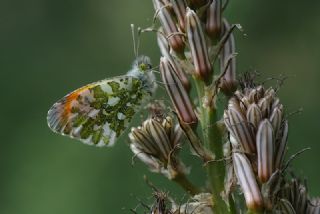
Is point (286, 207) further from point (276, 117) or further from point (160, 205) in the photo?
point (160, 205)

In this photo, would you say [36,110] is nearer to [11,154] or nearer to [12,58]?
[11,154]

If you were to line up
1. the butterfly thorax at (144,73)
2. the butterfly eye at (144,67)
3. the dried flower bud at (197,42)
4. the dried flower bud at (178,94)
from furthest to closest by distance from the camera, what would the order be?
1. the butterfly eye at (144,67)
2. the butterfly thorax at (144,73)
3. the dried flower bud at (178,94)
4. the dried flower bud at (197,42)

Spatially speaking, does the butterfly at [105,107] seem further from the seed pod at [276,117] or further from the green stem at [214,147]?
the seed pod at [276,117]

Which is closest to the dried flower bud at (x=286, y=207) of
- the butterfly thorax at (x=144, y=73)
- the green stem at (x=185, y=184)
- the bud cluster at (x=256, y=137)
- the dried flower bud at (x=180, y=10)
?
the bud cluster at (x=256, y=137)

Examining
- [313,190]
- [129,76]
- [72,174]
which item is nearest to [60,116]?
[129,76]

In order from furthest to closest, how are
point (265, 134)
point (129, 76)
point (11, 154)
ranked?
1. point (11, 154)
2. point (129, 76)
3. point (265, 134)

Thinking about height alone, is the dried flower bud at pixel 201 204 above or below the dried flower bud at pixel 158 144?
below

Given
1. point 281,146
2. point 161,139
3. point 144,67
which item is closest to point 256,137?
point 281,146
